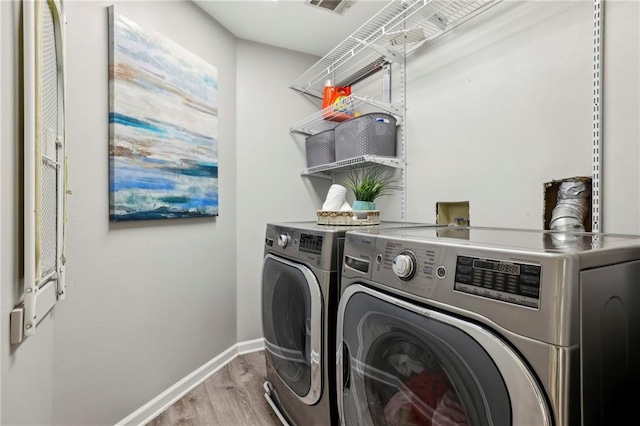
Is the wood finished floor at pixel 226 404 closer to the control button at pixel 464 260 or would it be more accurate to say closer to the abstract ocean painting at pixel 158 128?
the abstract ocean painting at pixel 158 128

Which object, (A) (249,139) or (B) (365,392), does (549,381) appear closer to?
(B) (365,392)

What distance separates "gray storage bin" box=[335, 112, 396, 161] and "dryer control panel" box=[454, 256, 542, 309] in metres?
1.28

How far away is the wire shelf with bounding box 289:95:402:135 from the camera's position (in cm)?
184

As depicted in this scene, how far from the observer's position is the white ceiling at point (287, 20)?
1.83m

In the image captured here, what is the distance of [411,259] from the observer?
0.76 meters

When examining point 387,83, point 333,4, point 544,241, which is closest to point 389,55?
point 387,83

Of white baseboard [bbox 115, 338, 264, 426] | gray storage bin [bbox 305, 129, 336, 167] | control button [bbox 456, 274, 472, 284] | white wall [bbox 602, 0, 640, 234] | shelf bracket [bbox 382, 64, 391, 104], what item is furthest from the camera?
gray storage bin [bbox 305, 129, 336, 167]

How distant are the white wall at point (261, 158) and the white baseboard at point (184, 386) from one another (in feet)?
0.27

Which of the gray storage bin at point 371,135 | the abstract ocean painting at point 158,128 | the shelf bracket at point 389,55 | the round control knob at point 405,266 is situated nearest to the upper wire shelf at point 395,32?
the shelf bracket at point 389,55

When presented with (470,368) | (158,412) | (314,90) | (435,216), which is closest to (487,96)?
(435,216)

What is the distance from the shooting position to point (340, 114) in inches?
83.4

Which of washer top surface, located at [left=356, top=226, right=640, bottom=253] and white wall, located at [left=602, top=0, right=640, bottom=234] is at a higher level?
white wall, located at [left=602, top=0, right=640, bottom=234]

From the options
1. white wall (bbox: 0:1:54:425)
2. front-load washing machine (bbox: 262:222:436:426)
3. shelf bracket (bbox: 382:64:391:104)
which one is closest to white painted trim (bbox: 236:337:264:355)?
front-load washing machine (bbox: 262:222:436:426)

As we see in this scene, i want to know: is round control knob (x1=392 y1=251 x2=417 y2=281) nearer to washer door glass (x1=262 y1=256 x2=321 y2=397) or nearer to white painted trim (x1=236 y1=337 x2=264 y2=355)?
washer door glass (x1=262 y1=256 x2=321 y2=397)
